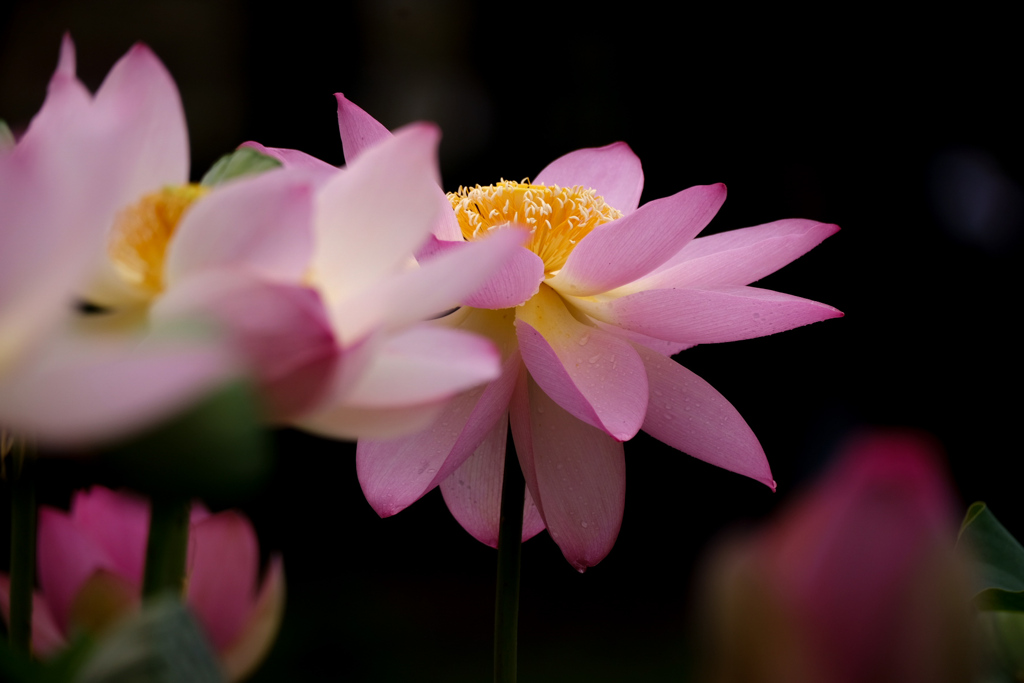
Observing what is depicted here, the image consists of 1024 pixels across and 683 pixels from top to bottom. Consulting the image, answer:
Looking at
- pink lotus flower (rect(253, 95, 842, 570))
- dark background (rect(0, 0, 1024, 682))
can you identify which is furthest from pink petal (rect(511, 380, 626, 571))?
dark background (rect(0, 0, 1024, 682))

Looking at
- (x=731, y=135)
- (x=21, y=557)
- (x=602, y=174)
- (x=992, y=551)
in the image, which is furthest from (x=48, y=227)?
(x=731, y=135)

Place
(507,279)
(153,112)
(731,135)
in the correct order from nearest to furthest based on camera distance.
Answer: (153,112)
(507,279)
(731,135)

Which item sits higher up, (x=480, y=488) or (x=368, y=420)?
(x=368, y=420)

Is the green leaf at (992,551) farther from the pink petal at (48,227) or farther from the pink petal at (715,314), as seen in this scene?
the pink petal at (48,227)

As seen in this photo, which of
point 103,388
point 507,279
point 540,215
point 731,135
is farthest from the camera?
point 731,135

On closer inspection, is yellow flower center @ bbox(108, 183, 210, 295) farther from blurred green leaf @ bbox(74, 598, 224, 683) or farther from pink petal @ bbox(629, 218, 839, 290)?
pink petal @ bbox(629, 218, 839, 290)

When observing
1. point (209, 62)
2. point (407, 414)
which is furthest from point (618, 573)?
point (407, 414)

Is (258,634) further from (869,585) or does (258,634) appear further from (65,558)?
(869,585)
